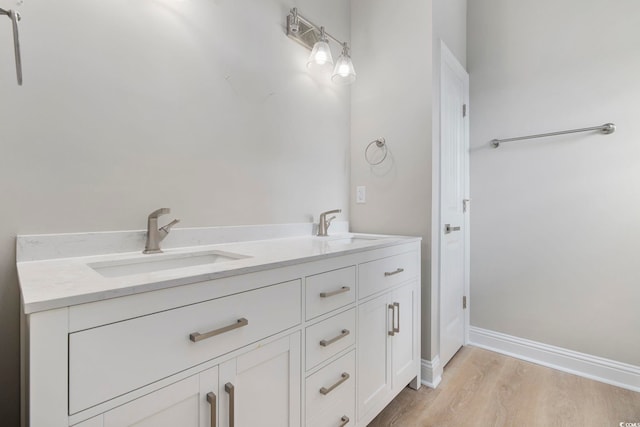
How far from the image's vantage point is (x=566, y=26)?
2.00 meters

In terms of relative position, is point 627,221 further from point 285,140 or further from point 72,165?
point 72,165

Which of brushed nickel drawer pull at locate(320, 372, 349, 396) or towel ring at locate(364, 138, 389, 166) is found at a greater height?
towel ring at locate(364, 138, 389, 166)

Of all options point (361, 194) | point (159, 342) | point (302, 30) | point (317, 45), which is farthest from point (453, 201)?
point (159, 342)

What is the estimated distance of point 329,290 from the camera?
3.67 ft

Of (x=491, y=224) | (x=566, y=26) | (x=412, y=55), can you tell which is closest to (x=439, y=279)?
(x=491, y=224)

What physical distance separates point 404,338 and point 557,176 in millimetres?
1547

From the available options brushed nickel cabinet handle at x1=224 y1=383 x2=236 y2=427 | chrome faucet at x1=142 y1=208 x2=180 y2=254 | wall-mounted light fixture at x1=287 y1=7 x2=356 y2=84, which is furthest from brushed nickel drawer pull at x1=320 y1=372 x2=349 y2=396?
wall-mounted light fixture at x1=287 y1=7 x2=356 y2=84

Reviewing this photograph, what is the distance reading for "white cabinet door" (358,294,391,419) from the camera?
1278mm

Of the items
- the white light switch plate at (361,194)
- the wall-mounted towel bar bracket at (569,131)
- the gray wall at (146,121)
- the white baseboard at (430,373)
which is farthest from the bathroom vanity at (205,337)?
the wall-mounted towel bar bracket at (569,131)

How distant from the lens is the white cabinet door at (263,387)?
78 centimetres

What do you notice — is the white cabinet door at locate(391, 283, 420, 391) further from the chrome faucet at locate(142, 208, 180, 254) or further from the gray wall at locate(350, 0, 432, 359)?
the chrome faucet at locate(142, 208, 180, 254)

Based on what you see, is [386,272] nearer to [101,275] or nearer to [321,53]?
[101,275]

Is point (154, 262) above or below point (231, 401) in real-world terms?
above

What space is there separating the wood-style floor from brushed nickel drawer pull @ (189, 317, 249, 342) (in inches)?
42.9
